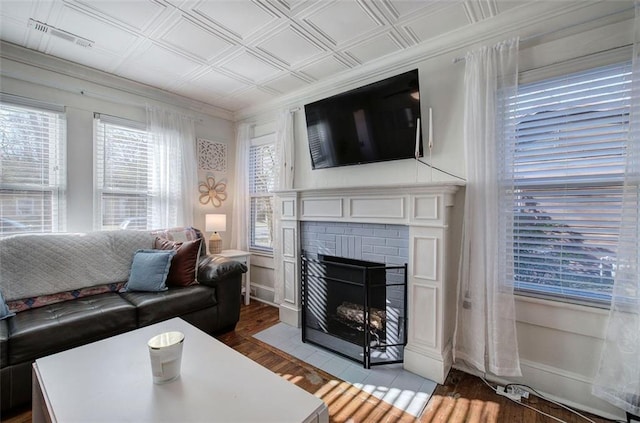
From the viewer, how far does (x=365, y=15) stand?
6.13 feet

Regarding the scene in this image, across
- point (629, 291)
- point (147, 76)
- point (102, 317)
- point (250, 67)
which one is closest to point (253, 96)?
point (250, 67)

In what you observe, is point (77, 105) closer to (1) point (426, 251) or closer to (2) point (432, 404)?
(1) point (426, 251)

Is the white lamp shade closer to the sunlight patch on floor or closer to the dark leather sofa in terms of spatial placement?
the dark leather sofa

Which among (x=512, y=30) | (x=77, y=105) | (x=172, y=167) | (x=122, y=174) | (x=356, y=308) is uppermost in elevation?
(x=512, y=30)

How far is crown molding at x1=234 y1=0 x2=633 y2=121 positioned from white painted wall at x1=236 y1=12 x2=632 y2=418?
0.02 m

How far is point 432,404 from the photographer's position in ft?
5.55

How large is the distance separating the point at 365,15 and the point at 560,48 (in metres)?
1.26

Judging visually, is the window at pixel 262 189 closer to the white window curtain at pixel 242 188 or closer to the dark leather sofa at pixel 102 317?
the white window curtain at pixel 242 188

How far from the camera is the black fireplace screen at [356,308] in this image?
2.13 m

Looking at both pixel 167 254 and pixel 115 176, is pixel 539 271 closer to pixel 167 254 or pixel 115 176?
pixel 167 254

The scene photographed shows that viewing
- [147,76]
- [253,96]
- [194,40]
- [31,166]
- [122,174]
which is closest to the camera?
[194,40]

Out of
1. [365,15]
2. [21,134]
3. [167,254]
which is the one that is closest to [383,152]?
[365,15]

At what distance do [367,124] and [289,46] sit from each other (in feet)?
3.01

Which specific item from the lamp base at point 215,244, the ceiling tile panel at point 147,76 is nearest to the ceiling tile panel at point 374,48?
the ceiling tile panel at point 147,76
